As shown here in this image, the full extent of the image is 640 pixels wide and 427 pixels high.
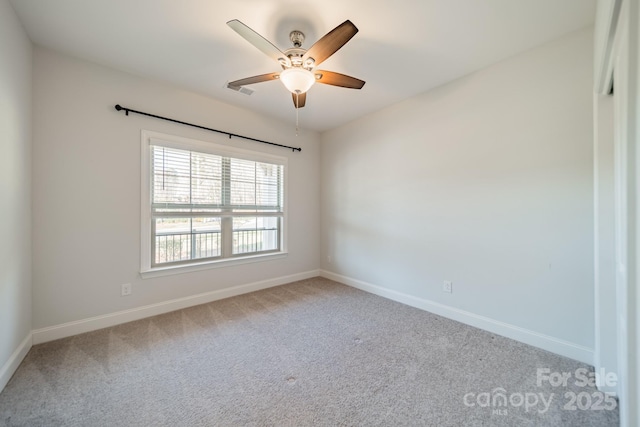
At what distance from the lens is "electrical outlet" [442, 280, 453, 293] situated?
2816 mm

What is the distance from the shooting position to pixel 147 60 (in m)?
2.46

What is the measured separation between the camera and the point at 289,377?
1.83 metres

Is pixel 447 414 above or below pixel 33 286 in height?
below

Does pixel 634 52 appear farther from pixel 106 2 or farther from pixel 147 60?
pixel 147 60

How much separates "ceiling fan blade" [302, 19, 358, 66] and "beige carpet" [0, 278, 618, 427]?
94.0 inches

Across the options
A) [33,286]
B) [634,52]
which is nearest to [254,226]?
[33,286]

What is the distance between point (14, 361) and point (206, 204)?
2.03m

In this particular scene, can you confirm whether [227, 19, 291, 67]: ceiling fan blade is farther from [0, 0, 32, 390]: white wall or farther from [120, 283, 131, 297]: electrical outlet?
[120, 283, 131, 297]: electrical outlet

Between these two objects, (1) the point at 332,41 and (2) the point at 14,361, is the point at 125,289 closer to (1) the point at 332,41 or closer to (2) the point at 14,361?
(2) the point at 14,361

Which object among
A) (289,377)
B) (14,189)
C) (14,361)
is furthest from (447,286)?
(14,189)

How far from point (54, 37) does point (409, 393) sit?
399cm

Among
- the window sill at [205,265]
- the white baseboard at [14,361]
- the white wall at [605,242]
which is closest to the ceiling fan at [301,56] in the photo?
the white wall at [605,242]

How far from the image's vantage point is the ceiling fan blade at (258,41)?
62.2 inches

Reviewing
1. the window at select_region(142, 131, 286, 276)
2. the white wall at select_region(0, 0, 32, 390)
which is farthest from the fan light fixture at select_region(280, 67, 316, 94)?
the white wall at select_region(0, 0, 32, 390)
